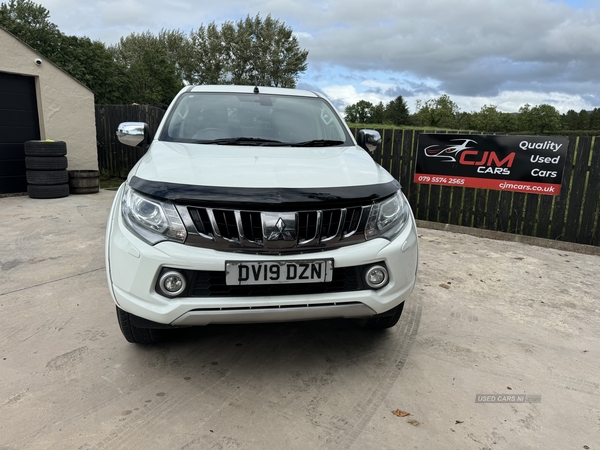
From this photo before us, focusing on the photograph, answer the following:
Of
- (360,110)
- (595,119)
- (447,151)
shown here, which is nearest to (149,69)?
(447,151)

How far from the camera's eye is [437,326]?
3.16 metres

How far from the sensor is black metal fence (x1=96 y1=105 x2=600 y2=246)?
19.1 feet

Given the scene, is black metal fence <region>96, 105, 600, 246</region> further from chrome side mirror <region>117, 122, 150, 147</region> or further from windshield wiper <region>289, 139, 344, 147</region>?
chrome side mirror <region>117, 122, 150, 147</region>

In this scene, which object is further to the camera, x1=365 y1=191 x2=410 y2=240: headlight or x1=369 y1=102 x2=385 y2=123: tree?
x1=369 y1=102 x2=385 y2=123: tree

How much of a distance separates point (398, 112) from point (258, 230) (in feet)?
312

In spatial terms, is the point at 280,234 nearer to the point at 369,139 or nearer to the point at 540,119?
the point at 369,139

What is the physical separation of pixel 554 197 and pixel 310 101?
14.1ft

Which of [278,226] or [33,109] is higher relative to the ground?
[33,109]

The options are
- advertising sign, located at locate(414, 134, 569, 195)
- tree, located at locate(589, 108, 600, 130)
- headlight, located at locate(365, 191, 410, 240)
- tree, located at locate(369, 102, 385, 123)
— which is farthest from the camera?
tree, located at locate(369, 102, 385, 123)

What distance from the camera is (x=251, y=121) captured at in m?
3.34

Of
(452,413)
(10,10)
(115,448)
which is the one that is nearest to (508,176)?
(452,413)

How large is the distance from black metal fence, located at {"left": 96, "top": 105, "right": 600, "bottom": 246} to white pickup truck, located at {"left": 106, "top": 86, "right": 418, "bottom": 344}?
4.70 metres

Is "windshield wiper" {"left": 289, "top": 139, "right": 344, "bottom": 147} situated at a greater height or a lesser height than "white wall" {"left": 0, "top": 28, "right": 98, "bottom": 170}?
lesser

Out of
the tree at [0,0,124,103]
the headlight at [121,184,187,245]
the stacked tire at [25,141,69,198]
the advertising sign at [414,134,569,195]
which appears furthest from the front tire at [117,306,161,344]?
the tree at [0,0,124,103]
